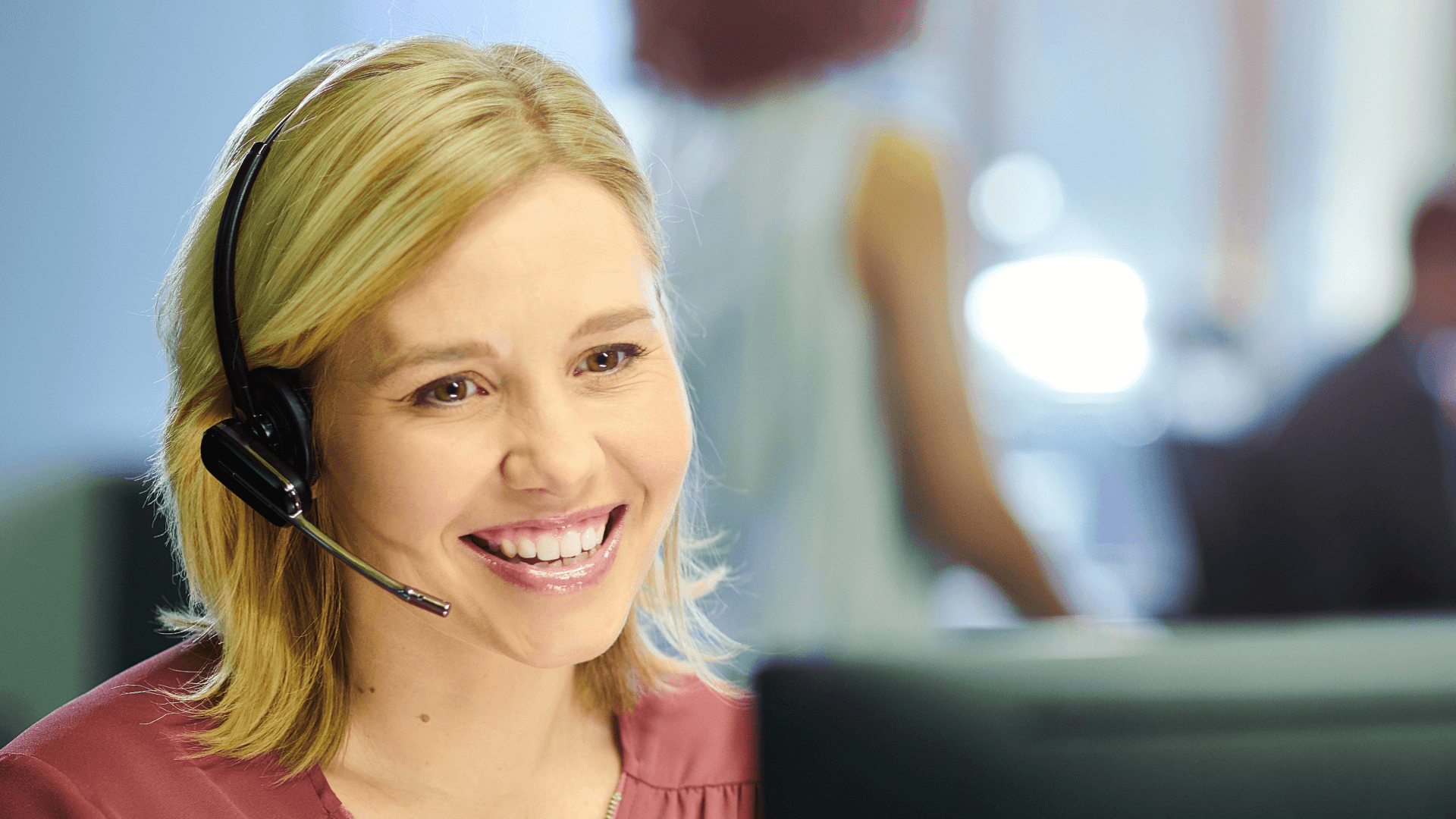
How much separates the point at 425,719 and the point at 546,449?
267 mm

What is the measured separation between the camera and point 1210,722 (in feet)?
1.55

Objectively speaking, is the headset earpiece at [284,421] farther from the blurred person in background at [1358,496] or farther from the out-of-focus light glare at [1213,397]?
the out-of-focus light glare at [1213,397]

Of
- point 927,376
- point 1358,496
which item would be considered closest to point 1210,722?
point 927,376

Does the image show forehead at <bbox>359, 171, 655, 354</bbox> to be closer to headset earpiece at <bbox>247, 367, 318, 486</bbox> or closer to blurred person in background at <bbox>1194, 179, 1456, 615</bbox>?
headset earpiece at <bbox>247, 367, 318, 486</bbox>

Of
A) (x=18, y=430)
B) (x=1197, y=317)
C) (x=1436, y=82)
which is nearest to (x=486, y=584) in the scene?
(x=18, y=430)

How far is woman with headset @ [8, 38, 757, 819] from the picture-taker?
69 cm

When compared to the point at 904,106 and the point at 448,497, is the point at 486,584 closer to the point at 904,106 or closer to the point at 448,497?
the point at 448,497

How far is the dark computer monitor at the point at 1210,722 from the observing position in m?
0.47

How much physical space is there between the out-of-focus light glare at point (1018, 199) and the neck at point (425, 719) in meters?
3.01

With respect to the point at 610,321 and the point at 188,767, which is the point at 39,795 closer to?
the point at 188,767

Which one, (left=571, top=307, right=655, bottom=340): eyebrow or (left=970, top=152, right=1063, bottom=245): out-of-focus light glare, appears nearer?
(left=571, top=307, right=655, bottom=340): eyebrow

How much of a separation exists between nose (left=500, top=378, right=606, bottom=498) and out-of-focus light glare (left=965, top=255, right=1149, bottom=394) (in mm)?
2976

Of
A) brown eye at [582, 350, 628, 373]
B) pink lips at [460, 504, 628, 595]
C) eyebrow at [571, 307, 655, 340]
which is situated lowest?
pink lips at [460, 504, 628, 595]

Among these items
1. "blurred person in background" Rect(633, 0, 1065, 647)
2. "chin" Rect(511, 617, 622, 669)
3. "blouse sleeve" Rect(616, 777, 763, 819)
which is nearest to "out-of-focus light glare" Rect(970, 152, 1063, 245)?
"blurred person in background" Rect(633, 0, 1065, 647)
